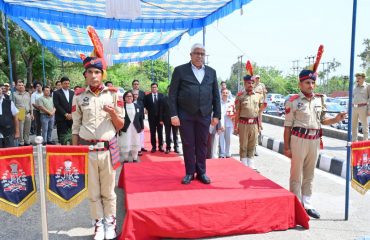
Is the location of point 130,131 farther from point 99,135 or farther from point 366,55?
point 366,55

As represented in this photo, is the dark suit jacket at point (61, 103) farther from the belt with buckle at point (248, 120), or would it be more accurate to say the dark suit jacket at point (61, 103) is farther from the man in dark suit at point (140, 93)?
the belt with buckle at point (248, 120)

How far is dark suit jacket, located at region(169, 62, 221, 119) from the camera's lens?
3697 millimetres

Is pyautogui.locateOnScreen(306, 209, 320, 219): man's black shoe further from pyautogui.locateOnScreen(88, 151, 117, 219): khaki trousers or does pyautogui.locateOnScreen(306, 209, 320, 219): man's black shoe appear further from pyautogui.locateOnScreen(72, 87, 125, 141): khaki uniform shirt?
Answer: pyautogui.locateOnScreen(72, 87, 125, 141): khaki uniform shirt

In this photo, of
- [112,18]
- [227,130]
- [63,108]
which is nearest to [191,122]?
[227,130]

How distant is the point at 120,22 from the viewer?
7.81 metres

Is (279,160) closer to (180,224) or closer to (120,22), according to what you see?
(180,224)

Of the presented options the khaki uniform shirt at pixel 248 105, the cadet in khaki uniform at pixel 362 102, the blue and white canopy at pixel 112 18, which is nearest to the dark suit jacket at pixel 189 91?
the khaki uniform shirt at pixel 248 105

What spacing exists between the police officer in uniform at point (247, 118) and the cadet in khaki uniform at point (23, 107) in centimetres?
544

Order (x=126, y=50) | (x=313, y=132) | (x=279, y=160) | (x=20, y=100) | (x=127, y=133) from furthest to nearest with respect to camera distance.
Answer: (x=126, y=50) < (x=20, y=100) < (x=279, y=160) < (x=127, y=133) < (x=313, y=132)

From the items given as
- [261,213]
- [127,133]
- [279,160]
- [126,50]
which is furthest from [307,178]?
[126,50]

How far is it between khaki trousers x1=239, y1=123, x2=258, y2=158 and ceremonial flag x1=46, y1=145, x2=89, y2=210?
329cm

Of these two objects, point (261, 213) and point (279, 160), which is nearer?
point (261, 213)

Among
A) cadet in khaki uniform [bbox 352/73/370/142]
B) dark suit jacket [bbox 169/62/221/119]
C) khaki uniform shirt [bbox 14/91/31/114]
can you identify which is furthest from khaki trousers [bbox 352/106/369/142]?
khaki uniform shirt [bbox 14/91/31/114]

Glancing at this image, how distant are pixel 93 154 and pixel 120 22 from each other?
5486 millimetres
